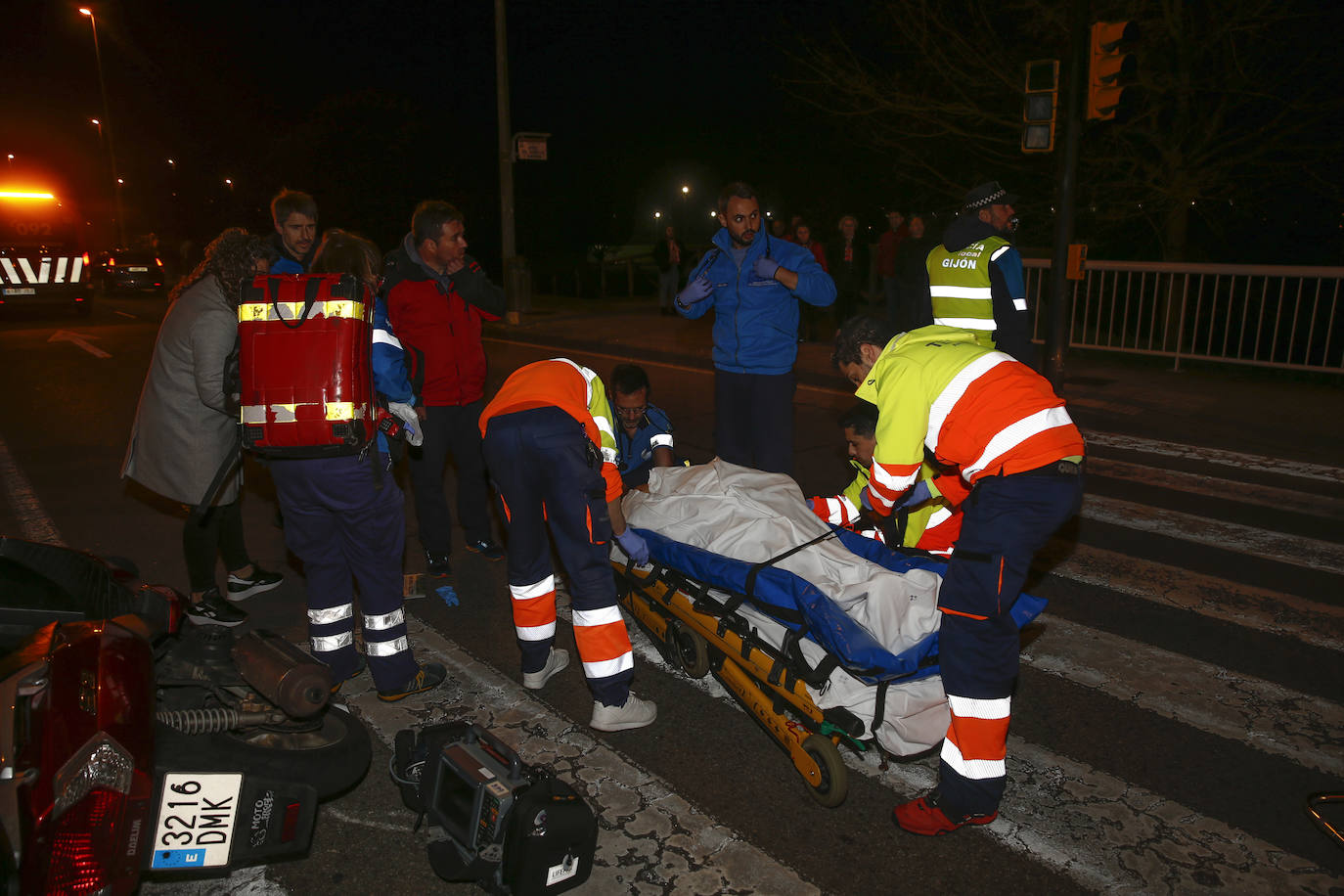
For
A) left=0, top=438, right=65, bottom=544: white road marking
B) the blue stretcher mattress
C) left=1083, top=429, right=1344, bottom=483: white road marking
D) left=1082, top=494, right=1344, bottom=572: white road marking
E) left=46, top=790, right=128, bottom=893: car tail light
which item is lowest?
left=0, top=438, right=65, bottom=544: white road marking

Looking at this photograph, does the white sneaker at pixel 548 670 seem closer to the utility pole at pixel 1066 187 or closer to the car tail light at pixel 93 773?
the car tail light at pixel 93 773

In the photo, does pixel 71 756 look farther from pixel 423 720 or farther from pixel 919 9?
pixel 919 9

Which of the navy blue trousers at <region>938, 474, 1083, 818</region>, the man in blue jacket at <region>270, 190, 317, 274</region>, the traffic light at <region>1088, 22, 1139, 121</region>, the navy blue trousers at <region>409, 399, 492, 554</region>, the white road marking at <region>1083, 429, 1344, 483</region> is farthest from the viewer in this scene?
the traffic light at <region>1088, 22, 1139, 121</region>

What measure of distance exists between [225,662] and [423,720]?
1.00 metres

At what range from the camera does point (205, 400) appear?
4.51 metres

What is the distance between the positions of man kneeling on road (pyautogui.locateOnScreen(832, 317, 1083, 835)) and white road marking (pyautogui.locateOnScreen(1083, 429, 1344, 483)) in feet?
18.2

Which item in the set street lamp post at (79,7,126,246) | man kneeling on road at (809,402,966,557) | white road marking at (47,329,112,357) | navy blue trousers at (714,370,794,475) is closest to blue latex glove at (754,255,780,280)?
navy blue trousers at (714,370,794,475)

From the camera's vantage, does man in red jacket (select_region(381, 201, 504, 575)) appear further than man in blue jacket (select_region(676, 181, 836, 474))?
No

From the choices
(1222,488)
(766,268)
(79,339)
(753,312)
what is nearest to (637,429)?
(753,312)

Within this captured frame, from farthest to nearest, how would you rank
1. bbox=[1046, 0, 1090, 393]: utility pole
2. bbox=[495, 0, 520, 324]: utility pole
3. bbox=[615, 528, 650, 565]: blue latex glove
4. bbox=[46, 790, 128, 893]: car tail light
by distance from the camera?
bbox=[495, 0, 520, 324]: utility pole
bbox=[1046, 0, 1090, 393]: utility pole
bbox=[615, 528, 650, 565]: blue latex glove
bbox=[46, 790, 128, 893]: car tail light

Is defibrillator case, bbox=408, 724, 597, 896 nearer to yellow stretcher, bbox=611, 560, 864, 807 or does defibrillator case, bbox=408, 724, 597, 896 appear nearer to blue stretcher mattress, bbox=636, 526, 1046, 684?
yellow stretcher, bbox=611, 560, 864, 807

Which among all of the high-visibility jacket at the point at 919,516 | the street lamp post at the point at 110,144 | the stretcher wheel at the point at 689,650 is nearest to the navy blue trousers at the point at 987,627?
the high-visibility jacket at the point at 919,516

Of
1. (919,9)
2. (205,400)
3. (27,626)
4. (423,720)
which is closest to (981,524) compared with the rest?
(423,720)

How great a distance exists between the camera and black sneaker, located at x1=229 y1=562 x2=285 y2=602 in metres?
5.27
